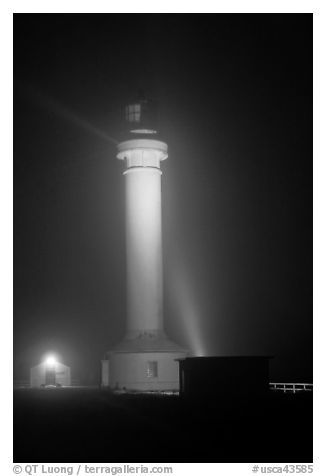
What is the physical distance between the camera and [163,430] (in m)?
21.5

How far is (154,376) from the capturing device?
35.0 m

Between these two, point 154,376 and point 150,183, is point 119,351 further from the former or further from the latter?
point 150,183

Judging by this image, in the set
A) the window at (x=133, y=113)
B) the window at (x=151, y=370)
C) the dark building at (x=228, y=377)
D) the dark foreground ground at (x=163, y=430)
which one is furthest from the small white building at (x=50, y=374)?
the dark building at (x=228, y=377)

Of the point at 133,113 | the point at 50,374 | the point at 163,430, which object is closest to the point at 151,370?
the point at 50,374

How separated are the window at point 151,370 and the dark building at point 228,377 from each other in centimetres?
567

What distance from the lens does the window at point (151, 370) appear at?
115 feet

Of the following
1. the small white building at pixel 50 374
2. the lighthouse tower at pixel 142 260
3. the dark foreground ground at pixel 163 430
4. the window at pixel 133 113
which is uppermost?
the window at pixel 133 113

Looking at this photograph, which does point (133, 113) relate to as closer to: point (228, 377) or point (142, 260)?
point (142, 260)

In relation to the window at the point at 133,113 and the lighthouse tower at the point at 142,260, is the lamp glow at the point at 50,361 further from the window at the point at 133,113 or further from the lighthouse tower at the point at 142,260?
the window at the point at 133,113

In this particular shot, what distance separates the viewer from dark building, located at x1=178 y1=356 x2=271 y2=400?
28.9 metres

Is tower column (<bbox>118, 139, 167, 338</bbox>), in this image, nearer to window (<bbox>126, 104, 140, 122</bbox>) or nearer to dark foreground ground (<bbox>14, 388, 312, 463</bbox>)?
window (<bbox>126, 104, 140, 122</bbox>)

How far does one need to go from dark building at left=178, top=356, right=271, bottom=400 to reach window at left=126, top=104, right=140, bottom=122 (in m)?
12.2

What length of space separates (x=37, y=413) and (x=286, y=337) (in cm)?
4277

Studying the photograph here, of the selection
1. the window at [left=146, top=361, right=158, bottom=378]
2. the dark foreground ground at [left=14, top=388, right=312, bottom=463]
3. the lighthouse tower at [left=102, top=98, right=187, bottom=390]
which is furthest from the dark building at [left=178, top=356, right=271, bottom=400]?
the lighthouse tower at [left=102, top=98, right=187, bottom=390]
